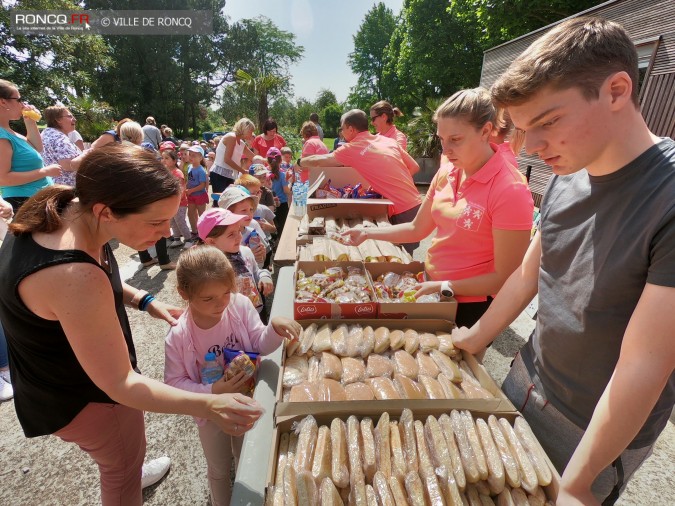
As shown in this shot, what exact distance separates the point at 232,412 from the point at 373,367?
630 mm

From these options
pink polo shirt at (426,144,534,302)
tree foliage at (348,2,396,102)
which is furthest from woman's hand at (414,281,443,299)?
tree foliage at (348,2,396,102)

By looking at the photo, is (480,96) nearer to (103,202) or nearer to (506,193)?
(506,193)

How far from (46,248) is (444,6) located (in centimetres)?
2492

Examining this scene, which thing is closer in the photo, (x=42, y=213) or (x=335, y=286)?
(x=42, y=213)

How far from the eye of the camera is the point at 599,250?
1073mm

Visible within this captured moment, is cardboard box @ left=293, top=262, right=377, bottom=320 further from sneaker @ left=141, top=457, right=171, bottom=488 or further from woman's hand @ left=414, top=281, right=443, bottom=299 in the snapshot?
sneaker @ left=141, top=457, right=171, bottom=488

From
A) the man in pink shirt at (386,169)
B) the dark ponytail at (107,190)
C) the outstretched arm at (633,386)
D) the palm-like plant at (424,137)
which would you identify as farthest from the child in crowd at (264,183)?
the palm-like plant at (424,137)

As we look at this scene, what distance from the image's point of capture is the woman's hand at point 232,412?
1305 millimetres

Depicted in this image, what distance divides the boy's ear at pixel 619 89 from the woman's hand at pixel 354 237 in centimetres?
181

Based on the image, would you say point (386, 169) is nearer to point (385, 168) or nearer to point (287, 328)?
point (385, 168)

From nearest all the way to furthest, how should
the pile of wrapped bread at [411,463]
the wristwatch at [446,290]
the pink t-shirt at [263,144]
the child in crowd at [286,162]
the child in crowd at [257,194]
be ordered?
the pile of wrapped bread at [411,463], the wristwatch at [446,290], the child in crowd at [257,194], the child in crowd at [286,162], the pink t-shirt at [263,144]

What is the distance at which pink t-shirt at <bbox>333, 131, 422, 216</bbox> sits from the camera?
3.91 m

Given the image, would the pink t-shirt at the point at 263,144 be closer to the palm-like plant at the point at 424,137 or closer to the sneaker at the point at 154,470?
the sneaker at the point at 154,470

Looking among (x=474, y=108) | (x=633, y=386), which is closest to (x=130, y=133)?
(x=474, y=108)
